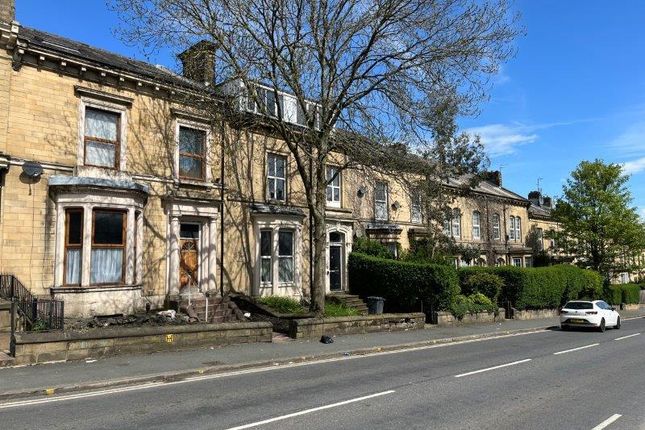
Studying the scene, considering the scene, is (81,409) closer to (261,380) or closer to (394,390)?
(261,380)

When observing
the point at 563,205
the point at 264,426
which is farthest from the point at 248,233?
the point at 563,205

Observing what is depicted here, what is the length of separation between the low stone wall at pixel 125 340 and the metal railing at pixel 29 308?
110cm

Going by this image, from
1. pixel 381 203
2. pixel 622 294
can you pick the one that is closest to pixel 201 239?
pixel 381 203

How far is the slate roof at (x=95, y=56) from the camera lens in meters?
14.8

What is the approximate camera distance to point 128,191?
15438 millimetres

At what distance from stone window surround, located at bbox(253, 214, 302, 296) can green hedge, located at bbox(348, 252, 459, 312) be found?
A: 3.44 metres

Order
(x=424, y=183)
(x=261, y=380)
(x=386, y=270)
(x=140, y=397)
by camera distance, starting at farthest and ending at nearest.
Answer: (x=386, y=270)
(x=424, y=183)
(x=261, y=380)
(x=140, y=397)

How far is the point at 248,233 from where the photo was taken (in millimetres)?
20000

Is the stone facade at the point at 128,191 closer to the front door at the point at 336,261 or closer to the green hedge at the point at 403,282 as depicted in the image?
the front door at the point at 336,261

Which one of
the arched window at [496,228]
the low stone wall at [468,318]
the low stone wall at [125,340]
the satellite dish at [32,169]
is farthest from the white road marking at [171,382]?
the arched window at [496,228]

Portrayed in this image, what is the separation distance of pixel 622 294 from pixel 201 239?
38.9 meters

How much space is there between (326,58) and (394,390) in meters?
11.6

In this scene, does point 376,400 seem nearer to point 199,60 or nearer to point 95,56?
point 199,60

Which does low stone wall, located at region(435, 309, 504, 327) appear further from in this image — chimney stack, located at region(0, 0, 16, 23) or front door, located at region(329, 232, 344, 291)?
chimney stack, located at region(0, 0, 16, 23)
